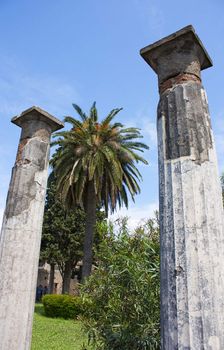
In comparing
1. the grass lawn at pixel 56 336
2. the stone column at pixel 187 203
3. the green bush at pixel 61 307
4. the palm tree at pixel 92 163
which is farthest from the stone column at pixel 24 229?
the green bush at pixel 61 307

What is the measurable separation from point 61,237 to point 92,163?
42.6 feet

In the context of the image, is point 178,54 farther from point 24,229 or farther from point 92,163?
point 92,163

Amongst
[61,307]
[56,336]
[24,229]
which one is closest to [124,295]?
[24,229]

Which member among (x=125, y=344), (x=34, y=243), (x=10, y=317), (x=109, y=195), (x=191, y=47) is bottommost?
(x=125, y=344)

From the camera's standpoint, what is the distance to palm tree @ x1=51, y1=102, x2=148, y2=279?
1598cm

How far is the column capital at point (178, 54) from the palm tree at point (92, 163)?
482 inches

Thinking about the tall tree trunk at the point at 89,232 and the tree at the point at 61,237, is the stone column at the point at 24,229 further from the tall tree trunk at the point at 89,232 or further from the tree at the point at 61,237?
the tree at the point at 61,237

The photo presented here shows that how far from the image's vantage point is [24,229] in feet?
12.9

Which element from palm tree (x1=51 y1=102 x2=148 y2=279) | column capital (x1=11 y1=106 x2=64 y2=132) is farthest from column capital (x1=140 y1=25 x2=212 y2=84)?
palm tree (x1=51 y1=102 x2=148 y2=279)

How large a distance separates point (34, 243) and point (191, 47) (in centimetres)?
266

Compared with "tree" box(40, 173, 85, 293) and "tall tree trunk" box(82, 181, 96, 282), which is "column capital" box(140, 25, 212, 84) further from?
"tree" box(40, 173, 85, 293)

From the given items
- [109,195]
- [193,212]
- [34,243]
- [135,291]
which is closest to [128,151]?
[109,195]

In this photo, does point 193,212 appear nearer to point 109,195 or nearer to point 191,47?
point 191,47

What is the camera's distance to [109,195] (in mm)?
17688
